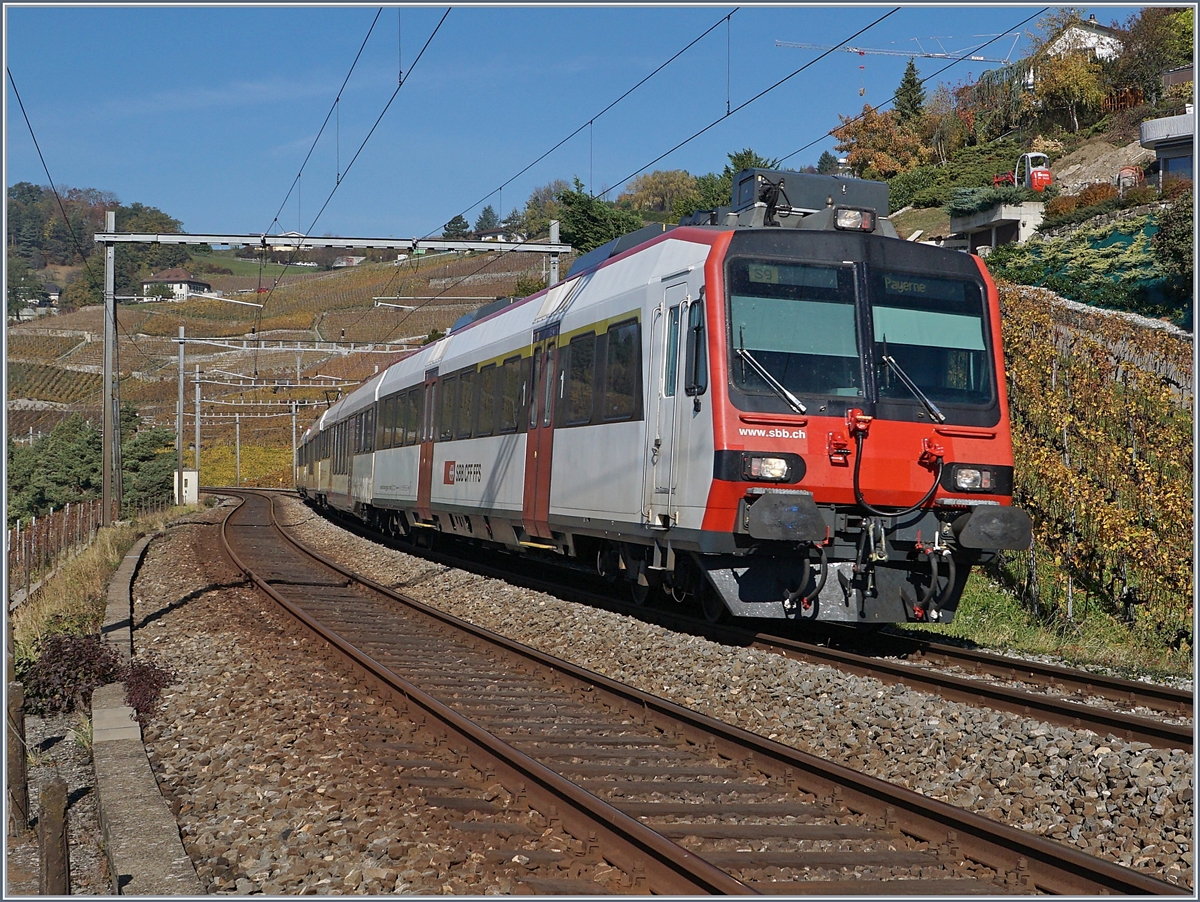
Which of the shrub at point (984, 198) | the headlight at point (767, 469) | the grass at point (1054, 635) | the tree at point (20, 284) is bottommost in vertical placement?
the grass at point (1054, 635)

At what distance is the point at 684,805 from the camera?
19.2 feet

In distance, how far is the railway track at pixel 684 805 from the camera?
479 centimetres

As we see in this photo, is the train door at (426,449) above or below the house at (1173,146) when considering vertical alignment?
below

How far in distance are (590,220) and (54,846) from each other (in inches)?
1760

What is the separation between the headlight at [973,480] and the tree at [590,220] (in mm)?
38679

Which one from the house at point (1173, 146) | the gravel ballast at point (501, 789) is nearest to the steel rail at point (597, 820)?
the gravel ballast at point (501, 789)

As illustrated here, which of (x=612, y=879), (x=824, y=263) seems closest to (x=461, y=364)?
(x=824, y=263)

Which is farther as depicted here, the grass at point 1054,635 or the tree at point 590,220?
the tree at point 590,220

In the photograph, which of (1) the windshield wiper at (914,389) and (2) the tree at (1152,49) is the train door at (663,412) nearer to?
(1) the windshield wiper at (914,389)

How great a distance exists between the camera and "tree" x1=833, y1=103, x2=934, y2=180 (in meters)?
71.9

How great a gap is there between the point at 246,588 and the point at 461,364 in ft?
14.5

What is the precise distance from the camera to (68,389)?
71.5 meters

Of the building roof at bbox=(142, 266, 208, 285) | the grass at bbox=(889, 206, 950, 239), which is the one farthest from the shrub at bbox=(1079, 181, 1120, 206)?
the building roof at bbox=(142, 266, 208, 285)

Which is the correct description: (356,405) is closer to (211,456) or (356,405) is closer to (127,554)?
(127,554)
